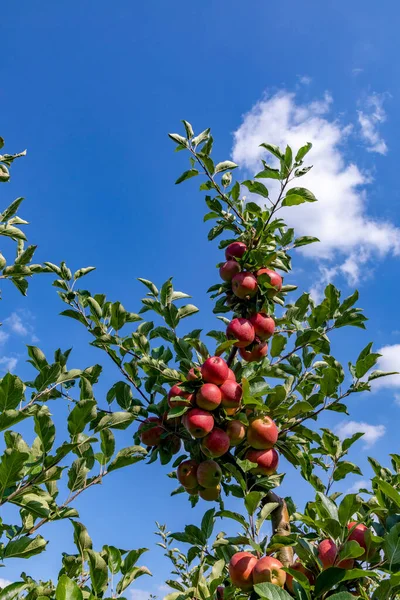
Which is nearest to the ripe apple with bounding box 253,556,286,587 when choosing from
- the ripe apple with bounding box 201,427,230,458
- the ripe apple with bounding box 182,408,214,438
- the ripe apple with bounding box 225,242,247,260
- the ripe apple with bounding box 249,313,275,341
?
the ripe apple with bounding box 201,427,230,458

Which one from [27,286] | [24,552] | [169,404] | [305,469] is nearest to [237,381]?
[169,404]

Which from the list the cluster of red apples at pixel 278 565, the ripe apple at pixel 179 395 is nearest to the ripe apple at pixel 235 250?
the ripe apple at pixel 179 395

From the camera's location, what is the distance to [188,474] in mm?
3357

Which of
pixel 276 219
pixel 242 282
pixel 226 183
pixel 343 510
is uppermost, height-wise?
pixel 226 183

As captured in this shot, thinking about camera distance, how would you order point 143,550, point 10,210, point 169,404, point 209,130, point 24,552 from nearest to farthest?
point 24,552
point 143,550
point 10,210
point 169,404
point 209,130

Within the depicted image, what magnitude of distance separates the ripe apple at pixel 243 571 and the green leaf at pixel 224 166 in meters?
2.69

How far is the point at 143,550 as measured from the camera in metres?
2.47

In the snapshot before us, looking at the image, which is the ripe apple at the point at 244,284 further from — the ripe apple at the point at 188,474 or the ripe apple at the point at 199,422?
the ripe apple at the point at 188,474

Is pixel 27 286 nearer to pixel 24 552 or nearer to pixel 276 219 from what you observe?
pixel 24 552

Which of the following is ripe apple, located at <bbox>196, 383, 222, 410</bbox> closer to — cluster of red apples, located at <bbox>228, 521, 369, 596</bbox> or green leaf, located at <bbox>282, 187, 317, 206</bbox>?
cluster of red apples, located at <bbox>228, 521, 369, 596</bbox>

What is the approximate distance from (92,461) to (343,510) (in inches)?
48.0

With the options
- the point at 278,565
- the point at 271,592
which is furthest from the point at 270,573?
the point at 271,592

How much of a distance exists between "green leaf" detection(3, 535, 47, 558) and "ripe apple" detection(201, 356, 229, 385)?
4.48ft

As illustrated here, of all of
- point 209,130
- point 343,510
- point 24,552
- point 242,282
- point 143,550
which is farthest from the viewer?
point 209,130
